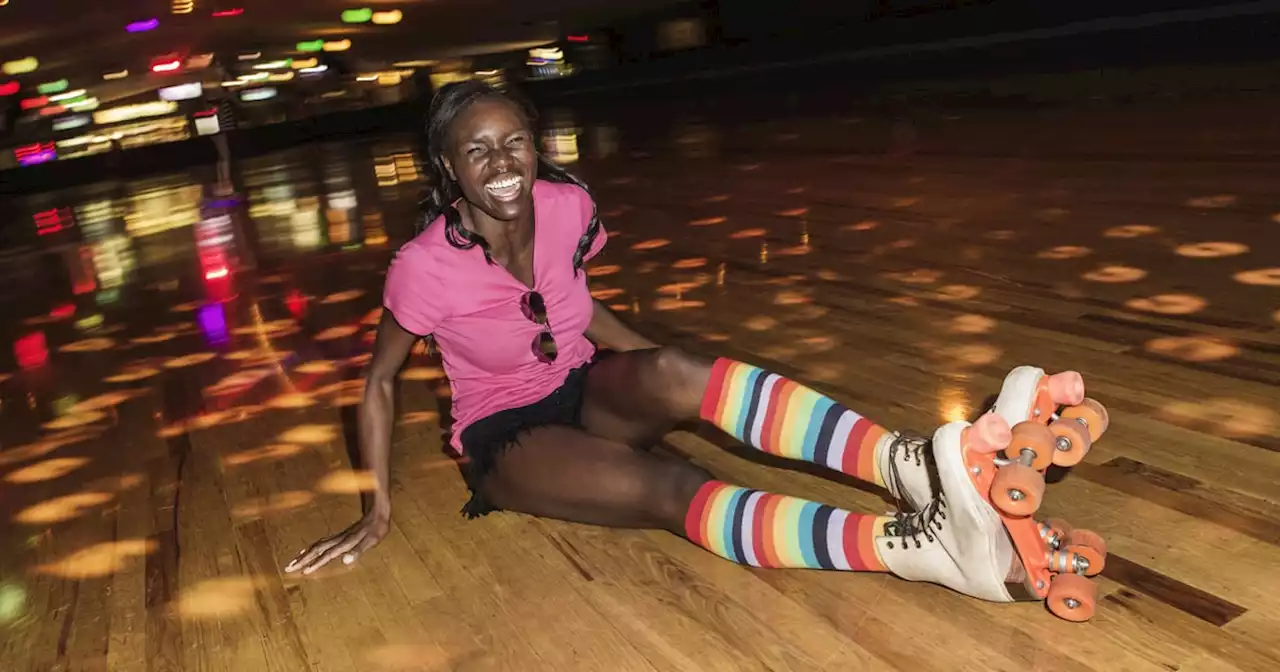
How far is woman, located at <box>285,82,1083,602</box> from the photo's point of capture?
4.19 feet

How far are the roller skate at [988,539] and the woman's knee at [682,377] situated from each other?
349 millimetres

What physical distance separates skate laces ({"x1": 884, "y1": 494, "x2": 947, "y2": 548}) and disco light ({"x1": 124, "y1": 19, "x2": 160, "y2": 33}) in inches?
526

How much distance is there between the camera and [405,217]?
575cm

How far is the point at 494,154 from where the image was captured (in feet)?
4.75

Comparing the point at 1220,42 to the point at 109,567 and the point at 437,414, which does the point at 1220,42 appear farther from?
the point at 109,567

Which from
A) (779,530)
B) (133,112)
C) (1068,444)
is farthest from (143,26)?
(1068,444)

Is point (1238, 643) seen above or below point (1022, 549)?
below

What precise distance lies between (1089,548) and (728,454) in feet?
2.55

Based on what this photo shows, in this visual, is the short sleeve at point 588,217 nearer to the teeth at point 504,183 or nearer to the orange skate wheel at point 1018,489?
the teeth at point 504,183

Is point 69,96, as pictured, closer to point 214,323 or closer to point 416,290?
point 214,323

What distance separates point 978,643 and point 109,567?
5.00 feet

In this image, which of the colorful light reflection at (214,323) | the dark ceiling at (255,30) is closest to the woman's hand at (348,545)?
the colorful light reflection at (214,323)

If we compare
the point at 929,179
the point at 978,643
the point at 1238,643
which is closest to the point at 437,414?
the point at 978,643

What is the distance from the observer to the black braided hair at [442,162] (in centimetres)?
146
